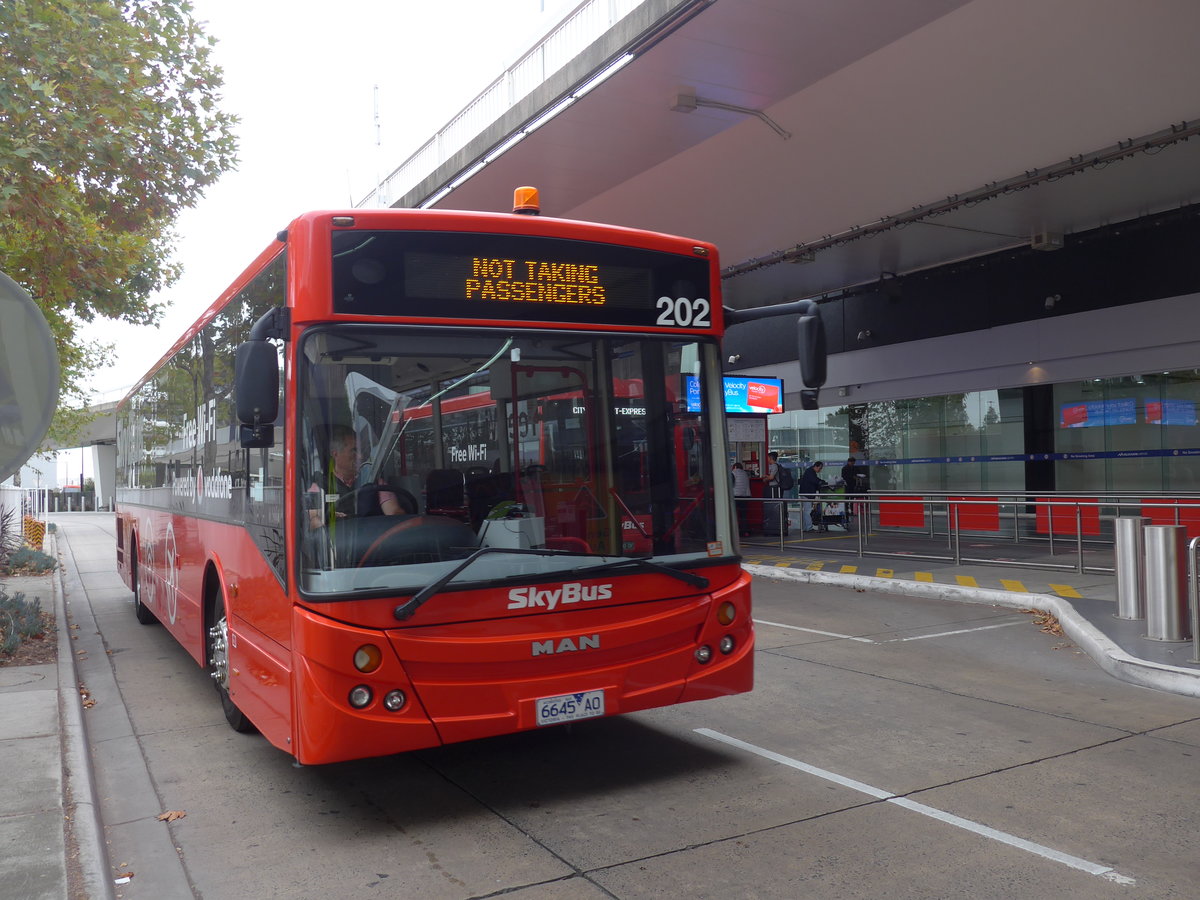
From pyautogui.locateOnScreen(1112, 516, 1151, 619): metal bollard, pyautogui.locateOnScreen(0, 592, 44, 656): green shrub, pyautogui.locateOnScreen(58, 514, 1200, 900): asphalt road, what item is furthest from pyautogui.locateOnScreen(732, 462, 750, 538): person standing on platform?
pyautogui.locateOnScreen(0, 592, 44, 656): green shrub

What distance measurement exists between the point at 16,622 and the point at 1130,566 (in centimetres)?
1105

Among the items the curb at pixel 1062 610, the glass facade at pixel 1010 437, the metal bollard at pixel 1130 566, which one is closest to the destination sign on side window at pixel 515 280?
the curb at pixel 1062 610

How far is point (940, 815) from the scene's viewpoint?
485 cm

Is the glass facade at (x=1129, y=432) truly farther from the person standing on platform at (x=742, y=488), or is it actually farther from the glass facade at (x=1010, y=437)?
the person standing on platform at (x=742, y=488)

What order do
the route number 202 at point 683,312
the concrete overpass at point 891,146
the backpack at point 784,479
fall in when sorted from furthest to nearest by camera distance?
the backpack at point 784,479 → the concrete overpass at point 891,146 → the route number 202 at point 683,312

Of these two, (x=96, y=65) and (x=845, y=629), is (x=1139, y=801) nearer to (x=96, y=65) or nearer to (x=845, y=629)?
(x=845, y=629)

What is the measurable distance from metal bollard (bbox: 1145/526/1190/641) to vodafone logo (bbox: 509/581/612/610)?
597 cm

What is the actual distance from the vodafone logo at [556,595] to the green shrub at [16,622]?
6897 millimetres

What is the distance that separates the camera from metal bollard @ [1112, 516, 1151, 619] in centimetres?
952

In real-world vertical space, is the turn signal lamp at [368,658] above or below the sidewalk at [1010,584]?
above

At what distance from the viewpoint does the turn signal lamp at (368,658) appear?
14.9ft

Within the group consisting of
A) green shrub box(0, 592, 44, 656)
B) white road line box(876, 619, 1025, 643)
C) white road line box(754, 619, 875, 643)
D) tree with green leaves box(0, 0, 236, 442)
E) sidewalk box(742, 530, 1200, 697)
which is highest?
tree with green leaves box(0, 0, 236, 442)

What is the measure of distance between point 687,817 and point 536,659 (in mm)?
1070

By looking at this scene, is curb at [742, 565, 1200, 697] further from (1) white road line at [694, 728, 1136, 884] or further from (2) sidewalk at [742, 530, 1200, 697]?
(1) white road line at [694, 728, 1136, 884]
